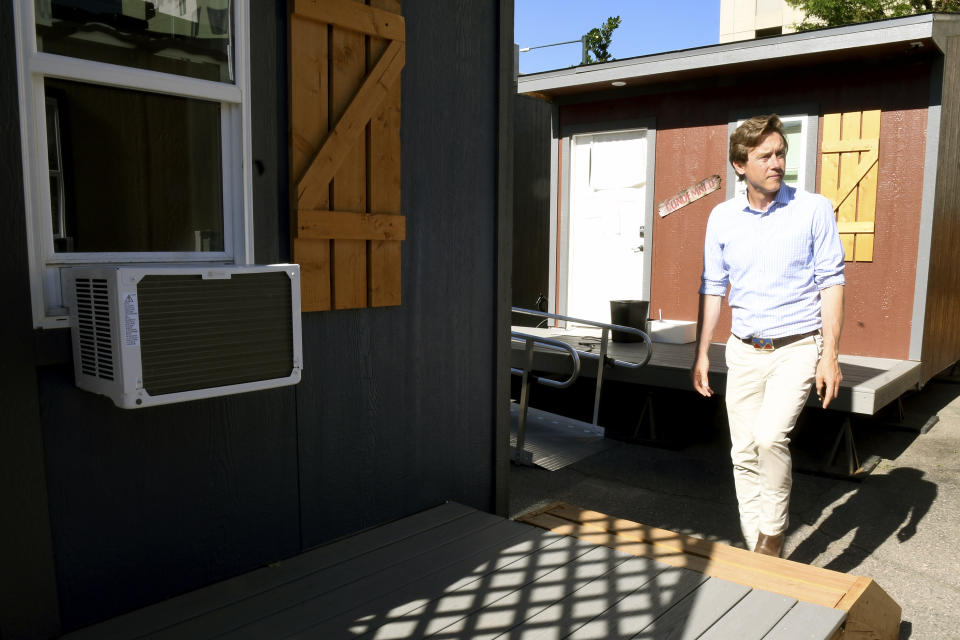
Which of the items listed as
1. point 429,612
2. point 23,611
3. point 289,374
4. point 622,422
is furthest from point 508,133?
point 622,422

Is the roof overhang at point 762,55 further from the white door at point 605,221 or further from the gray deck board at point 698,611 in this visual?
the gray deck board at point 698,611

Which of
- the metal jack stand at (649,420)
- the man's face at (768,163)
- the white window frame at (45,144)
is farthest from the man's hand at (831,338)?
the metal jack stand at (649,420)

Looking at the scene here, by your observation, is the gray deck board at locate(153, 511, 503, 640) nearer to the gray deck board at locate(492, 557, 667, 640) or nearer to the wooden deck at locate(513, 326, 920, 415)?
the gray deck board at locate(492, 557, 667, 640)

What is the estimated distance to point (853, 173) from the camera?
6.46 meters

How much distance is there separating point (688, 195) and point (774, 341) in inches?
177

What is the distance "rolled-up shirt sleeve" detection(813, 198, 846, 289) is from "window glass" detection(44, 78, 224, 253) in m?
2.15

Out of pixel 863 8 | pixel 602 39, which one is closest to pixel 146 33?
pixel 863 8

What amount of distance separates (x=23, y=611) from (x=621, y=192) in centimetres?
665

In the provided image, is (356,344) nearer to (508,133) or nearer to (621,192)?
(508,133)

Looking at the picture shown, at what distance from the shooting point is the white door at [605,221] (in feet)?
25.3

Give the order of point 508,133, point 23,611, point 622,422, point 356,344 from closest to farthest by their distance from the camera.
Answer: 1. point 23,611
2. point 356,344
3. point 508,133
4. point 622,422

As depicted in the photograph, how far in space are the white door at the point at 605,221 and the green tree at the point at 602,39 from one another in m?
15.5

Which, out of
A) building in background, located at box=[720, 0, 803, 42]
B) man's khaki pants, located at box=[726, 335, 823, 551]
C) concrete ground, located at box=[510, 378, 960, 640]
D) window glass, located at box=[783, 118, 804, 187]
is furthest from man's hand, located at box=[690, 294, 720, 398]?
building in background, located at box=[720, 0, 803, 42]

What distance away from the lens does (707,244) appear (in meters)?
3.39
